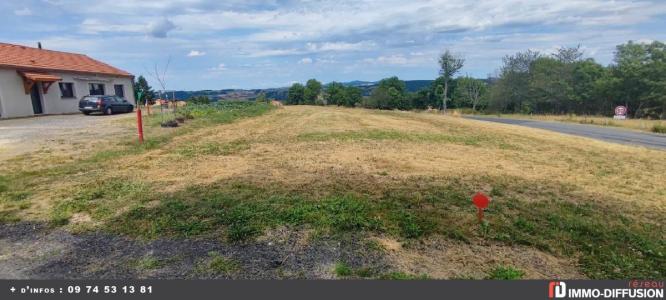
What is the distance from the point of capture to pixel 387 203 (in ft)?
18.8

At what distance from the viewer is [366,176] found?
7523 millimetres

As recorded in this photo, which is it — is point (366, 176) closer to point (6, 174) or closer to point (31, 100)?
point (6, 174)

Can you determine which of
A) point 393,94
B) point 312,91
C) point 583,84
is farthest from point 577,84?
point 312,91

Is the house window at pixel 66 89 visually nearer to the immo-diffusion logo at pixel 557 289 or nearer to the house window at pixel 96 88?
the house window at pixel 96 88

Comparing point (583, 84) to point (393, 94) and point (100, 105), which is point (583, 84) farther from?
point (100, 105)

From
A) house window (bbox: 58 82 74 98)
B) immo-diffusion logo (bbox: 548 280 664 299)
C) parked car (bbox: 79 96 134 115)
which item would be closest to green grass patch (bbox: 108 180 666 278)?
immo-diffusion logo (bbox: 548 280 664 299)

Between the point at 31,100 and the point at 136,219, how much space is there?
22.4 meters

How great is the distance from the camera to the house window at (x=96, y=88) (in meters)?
26.7

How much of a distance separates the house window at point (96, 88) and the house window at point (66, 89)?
190 centimetres

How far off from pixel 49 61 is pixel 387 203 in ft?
89.3

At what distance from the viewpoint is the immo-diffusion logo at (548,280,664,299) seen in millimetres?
3305

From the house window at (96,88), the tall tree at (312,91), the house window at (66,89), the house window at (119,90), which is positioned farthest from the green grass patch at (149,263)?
the tall tree at (312,91)

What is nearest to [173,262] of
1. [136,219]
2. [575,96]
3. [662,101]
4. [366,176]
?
[136,219]

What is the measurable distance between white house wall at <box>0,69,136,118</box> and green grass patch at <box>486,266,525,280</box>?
980 inches
